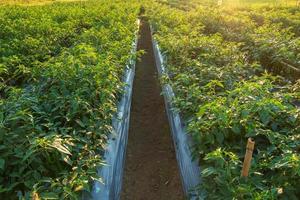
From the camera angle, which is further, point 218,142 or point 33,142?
point 218,142

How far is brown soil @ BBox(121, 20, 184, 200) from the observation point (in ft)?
12.1

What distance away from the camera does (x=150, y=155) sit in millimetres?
4410

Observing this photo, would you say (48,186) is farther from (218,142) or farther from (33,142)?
(218,142)

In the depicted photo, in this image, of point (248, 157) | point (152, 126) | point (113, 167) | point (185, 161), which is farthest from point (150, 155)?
point (248, 157)

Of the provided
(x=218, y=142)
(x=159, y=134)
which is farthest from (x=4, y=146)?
(x=159, y=134)

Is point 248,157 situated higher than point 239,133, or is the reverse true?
point 248,157

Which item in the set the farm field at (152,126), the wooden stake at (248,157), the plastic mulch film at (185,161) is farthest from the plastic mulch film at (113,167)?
the wooden stake at (248,157)

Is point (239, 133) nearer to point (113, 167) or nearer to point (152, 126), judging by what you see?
point (113, 167)

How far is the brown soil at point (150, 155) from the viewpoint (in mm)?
3684

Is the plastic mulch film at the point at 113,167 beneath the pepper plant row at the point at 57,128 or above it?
beneath

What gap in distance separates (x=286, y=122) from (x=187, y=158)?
3.20 ft

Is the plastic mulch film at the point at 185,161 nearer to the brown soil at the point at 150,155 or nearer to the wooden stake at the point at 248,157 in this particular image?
the brown soil at the point at 150,155

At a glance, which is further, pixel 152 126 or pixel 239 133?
pixel 152 126

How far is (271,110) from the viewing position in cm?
270
